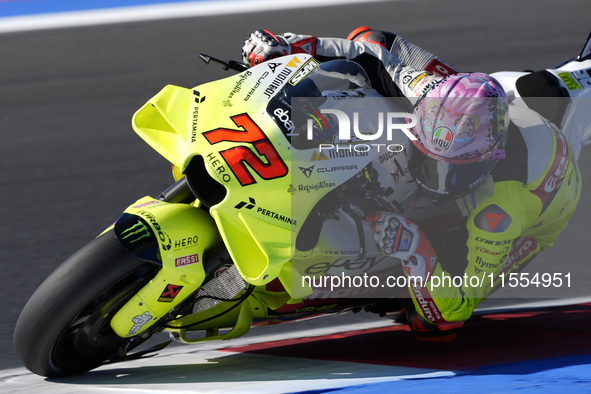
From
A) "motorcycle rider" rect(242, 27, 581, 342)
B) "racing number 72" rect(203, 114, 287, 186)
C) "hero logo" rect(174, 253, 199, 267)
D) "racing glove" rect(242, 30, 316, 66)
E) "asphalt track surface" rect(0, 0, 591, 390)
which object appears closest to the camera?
"racing number 72" rect(203, 114, 287, 186)

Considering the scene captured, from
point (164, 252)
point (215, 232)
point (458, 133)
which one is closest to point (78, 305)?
point (164, 252)

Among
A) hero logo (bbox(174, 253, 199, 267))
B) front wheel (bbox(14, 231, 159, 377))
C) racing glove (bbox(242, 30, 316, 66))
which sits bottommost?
front wheel (bbox(14, 231, 159, 377))

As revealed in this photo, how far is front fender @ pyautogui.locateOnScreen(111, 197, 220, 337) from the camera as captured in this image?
9.23ft

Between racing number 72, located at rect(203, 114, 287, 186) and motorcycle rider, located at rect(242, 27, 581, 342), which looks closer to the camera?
racing number 72, located at rect(203, 114, 287, 186)

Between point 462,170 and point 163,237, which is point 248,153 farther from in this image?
point 462,170

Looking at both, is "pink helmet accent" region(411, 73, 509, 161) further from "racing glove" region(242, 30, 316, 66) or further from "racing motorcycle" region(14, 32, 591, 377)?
"racing glove" region(242, 30, 316, 66)

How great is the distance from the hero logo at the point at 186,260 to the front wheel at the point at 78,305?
73mm

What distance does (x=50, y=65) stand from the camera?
839cm

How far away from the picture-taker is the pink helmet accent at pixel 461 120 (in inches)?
114

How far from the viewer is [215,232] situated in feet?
9.56

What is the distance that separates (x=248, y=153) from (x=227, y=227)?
0.24m

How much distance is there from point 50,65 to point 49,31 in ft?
3.31

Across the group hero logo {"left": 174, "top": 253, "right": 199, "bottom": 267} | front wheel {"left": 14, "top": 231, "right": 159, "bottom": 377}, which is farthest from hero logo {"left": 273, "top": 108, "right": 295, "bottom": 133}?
front wheel {"left": 14, "top": 231, "right": 159, "bottom": 377}

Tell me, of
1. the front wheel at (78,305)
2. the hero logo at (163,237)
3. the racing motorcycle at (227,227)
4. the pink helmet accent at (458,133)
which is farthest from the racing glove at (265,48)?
the front wheel at (78,305)
